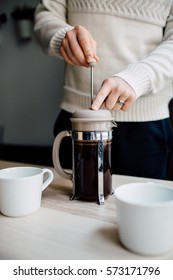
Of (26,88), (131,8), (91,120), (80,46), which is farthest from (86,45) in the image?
(26,88)

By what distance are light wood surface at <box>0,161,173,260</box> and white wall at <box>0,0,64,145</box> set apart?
1537 millimetres

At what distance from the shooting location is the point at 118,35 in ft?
2.72

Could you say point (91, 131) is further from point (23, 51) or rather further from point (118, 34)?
point (23, 51)

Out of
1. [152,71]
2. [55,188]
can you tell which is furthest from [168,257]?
[152,71]

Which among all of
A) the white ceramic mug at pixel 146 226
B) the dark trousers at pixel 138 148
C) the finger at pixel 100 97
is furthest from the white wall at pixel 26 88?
the white ceramic mug at pixel 146 226

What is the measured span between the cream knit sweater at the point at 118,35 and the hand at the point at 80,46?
0.39 feet

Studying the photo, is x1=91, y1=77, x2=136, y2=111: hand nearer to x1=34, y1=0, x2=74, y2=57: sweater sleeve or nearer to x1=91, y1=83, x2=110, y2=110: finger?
x1=91, y1=83, x2=110, y2=110: finger

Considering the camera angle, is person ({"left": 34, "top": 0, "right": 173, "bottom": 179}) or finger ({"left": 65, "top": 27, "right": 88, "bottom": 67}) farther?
person ({"left": 34, "top": 0, "right": 173, "bottom": 179})

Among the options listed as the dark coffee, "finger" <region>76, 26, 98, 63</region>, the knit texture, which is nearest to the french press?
the dark coffee

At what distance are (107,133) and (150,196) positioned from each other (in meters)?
0.17

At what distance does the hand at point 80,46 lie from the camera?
610 mm

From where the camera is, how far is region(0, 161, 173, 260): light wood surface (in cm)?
38

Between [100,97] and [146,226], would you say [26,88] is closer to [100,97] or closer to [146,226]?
[100,97]

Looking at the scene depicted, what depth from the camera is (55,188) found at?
2.11ft
